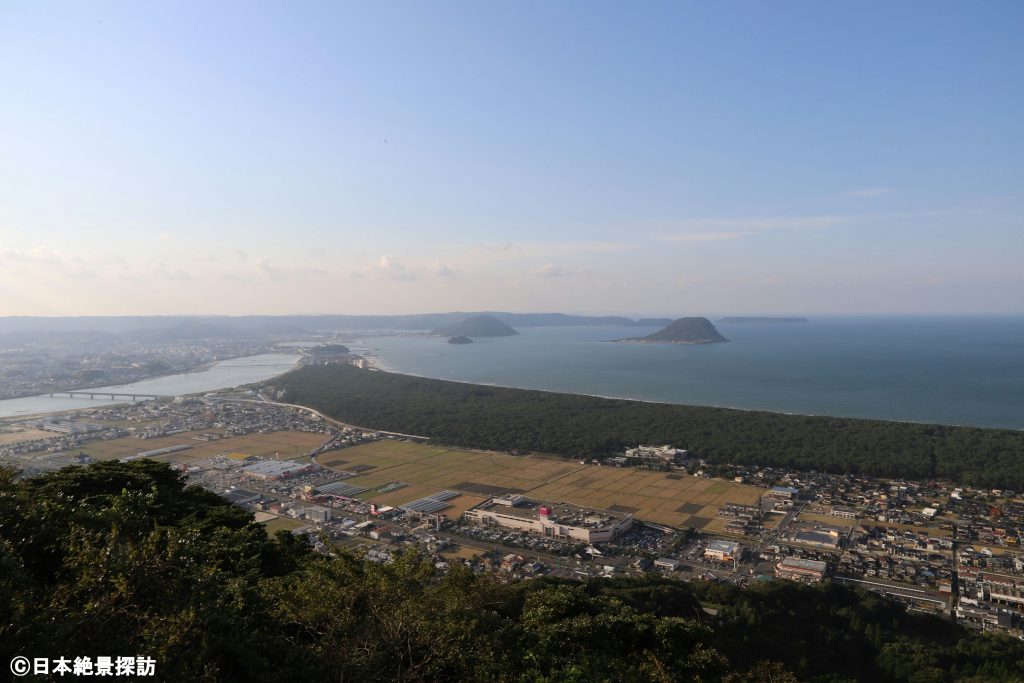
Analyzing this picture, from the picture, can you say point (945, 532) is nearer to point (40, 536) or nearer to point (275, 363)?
point (40, 536)

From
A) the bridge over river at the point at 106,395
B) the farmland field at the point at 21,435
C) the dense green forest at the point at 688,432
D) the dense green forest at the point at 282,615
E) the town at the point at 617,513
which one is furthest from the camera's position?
the bridge over river at the point at 106,395

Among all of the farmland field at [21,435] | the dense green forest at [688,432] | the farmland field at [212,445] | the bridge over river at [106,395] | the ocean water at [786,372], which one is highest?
the ocean water at [786,372]

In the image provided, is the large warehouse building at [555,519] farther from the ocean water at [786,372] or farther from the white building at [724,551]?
the ocean water at [786,372]

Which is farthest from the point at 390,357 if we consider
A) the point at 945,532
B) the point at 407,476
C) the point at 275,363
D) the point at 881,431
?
the point at 945,532

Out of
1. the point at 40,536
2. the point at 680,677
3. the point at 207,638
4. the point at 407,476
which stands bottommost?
the point at 407,476

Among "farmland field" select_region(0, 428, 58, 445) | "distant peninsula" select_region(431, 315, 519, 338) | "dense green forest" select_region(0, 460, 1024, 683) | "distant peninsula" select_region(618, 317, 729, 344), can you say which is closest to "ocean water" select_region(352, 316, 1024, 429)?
"distant peninsula" select_region(618, 317, 729, 344)

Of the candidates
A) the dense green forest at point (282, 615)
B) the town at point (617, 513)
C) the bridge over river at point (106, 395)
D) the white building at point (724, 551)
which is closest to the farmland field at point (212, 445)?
the town at point (617, 513)
